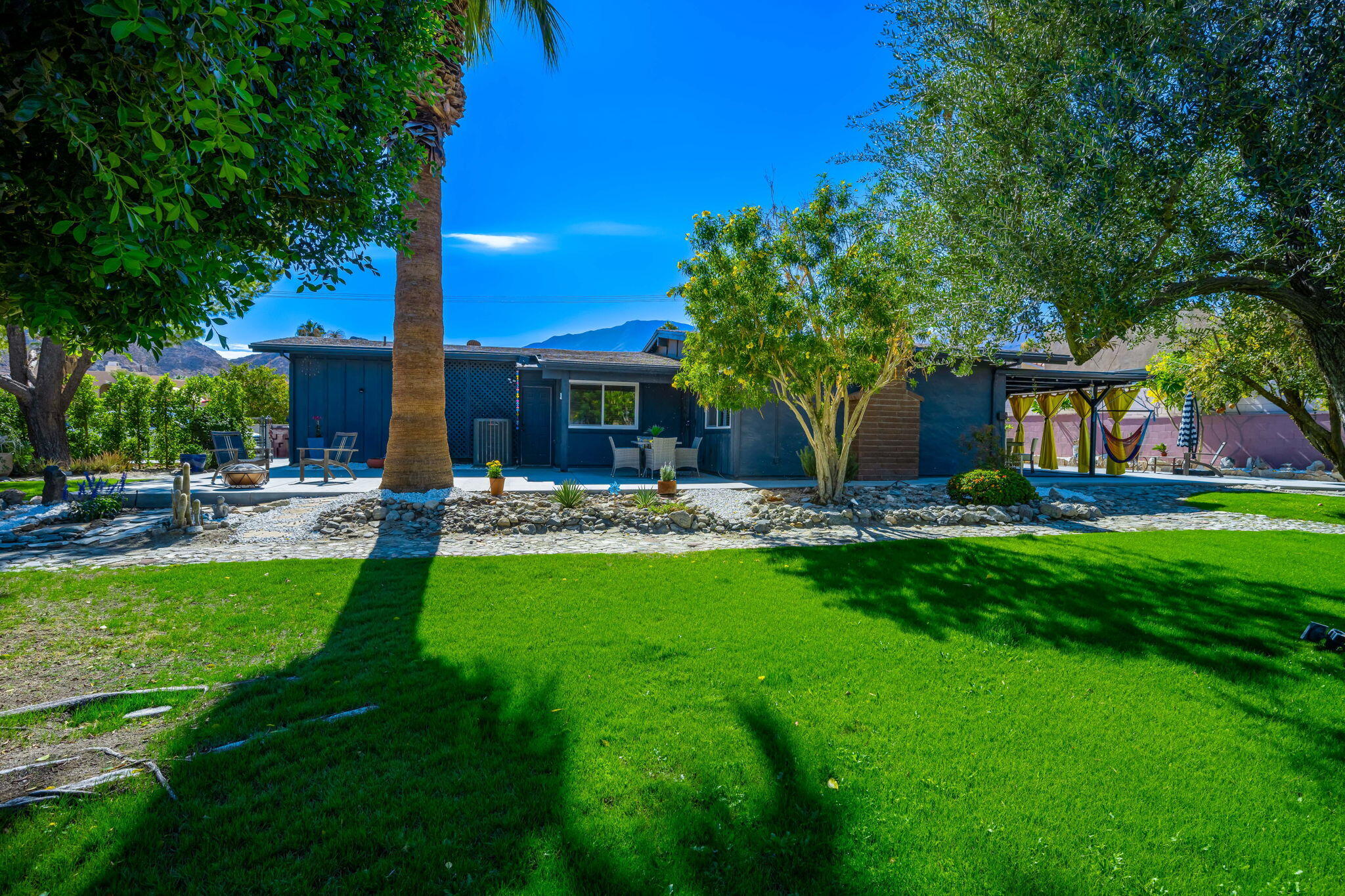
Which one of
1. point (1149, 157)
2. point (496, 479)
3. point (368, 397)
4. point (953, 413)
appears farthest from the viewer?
point (368, 397)

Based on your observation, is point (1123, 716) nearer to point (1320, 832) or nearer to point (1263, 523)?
point (1320, 832)

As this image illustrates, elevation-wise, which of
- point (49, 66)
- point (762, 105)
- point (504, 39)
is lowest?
point (49, 66)

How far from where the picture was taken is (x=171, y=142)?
2072 mm

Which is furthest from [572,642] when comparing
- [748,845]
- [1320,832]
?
[1320,832]

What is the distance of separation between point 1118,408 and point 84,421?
26.8 meters

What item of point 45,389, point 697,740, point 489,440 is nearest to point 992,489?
point 697,740

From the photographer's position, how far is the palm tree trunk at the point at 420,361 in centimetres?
888

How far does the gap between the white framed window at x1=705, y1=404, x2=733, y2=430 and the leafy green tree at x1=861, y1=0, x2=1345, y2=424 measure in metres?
8.79

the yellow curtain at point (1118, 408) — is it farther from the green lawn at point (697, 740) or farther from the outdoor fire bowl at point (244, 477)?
the outdoor fire bowl at point (244, 477)

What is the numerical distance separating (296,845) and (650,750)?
1328 millimetres

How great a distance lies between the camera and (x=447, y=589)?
5156 mm

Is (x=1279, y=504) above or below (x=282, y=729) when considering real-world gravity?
above

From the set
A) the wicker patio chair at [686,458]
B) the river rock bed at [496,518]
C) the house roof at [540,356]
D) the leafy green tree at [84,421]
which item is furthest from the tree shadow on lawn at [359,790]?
the leafy green tree at [84,421]

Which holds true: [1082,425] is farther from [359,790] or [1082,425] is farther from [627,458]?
[359,790]
